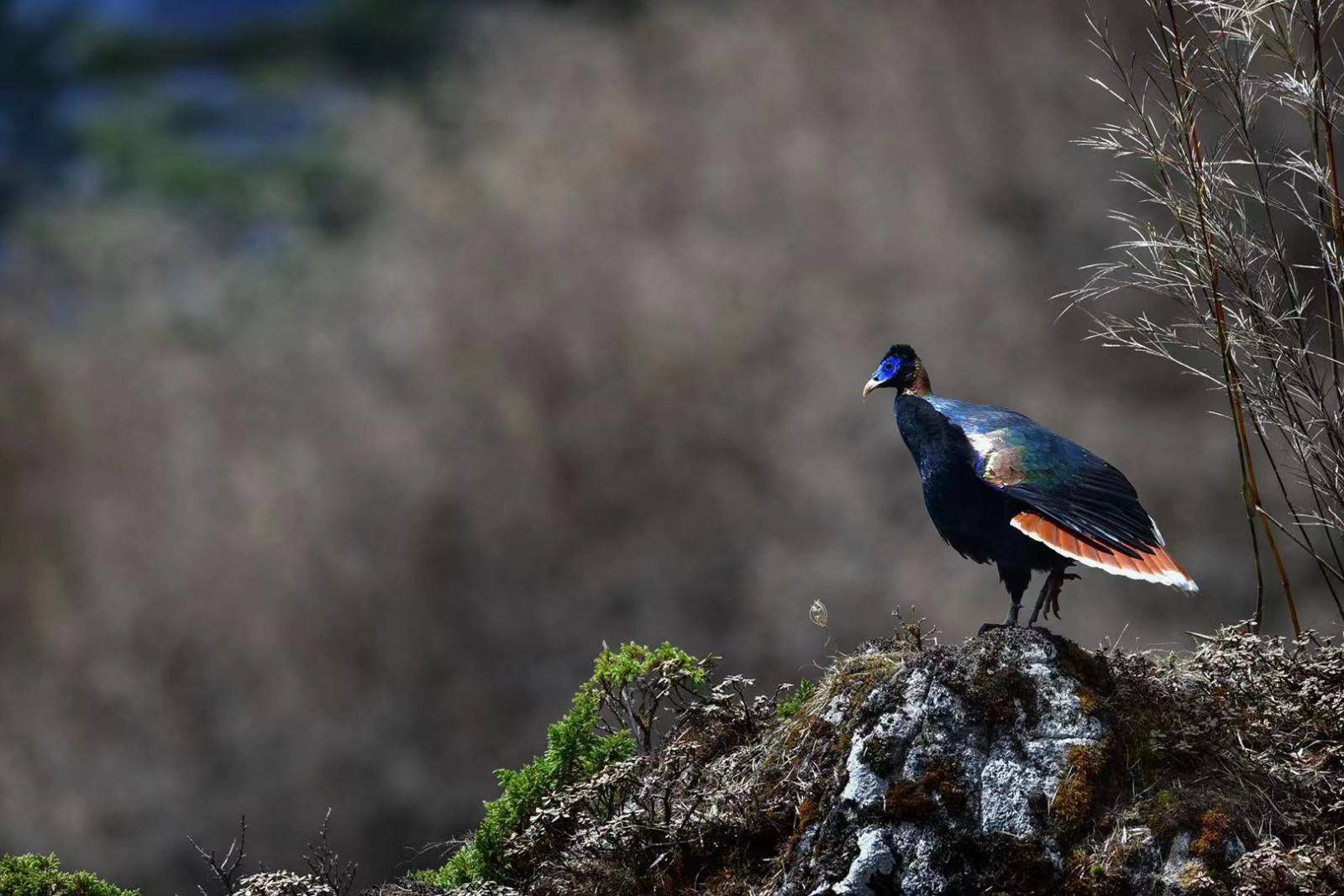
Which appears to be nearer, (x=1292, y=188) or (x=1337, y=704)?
(x=1337, y=704)

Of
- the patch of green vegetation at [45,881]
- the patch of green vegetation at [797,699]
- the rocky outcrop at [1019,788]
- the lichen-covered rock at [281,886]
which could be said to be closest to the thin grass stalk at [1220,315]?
the rocky outcrop at [1019,788]

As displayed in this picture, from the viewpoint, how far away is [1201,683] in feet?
13.9

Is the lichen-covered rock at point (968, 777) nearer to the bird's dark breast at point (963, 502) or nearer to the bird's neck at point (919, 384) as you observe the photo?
the bird's dark breast at point (963, 502)

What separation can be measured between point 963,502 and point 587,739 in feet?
5.97

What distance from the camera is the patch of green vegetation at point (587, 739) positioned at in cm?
502

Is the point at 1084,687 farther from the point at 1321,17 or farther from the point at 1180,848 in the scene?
the point at 1321,17

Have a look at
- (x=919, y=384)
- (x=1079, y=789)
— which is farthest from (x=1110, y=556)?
(x=919, y=384)

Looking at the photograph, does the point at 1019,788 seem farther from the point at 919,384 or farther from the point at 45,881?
the point at 45,881

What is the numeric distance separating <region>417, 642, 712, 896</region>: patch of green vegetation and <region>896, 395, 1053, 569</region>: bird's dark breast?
130 cm

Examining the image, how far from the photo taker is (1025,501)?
4.02 m

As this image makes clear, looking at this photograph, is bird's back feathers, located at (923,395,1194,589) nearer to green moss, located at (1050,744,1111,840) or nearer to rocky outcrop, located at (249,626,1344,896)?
rocky outcrop, located at (249,626,1344,896)

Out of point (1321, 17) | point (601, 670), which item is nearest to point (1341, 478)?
point (1321, 17)

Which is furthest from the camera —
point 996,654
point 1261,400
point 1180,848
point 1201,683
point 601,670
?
point 601,670

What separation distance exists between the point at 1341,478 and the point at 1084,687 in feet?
3.94
